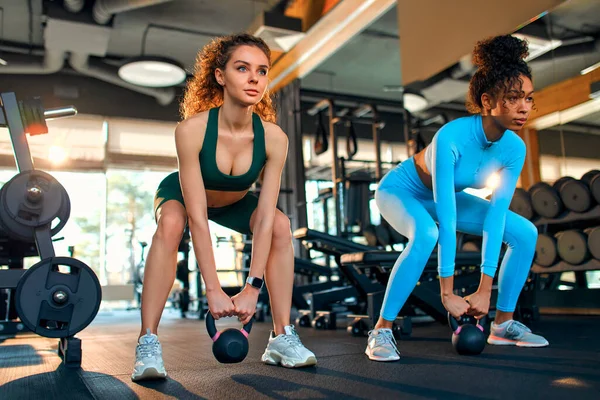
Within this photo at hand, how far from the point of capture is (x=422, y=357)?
1.72 metres

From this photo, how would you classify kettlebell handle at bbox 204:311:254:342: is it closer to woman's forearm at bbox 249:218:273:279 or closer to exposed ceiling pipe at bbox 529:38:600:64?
woman's forearm at bbox 249:218:273:279

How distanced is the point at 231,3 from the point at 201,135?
5.41 meters

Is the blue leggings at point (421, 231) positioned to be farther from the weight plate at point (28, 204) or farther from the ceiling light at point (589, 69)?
the ceiling light at point (589, 69)

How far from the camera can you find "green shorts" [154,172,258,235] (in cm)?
163

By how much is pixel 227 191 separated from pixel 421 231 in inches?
25.6

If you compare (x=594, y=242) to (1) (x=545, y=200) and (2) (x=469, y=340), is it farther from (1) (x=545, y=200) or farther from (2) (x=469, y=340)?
(2) (x=469, y=340)

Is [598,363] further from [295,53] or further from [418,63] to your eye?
[295,53]

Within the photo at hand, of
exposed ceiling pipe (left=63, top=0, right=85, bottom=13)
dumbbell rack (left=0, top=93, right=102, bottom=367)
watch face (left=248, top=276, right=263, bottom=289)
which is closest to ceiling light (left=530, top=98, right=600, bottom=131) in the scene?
watch face (left=248, top=276, right=263, bottom=289)

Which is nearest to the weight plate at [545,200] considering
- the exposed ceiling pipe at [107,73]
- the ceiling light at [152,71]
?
the ceiling light at [152,71]

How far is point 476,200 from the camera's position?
6.46ft

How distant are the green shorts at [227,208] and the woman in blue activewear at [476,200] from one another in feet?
1.74

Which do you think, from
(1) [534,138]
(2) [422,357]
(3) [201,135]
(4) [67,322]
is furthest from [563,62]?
(4) [67,322]

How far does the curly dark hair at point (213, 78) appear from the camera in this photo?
5.04 ft

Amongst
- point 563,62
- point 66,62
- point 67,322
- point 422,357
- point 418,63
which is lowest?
point 422,357
